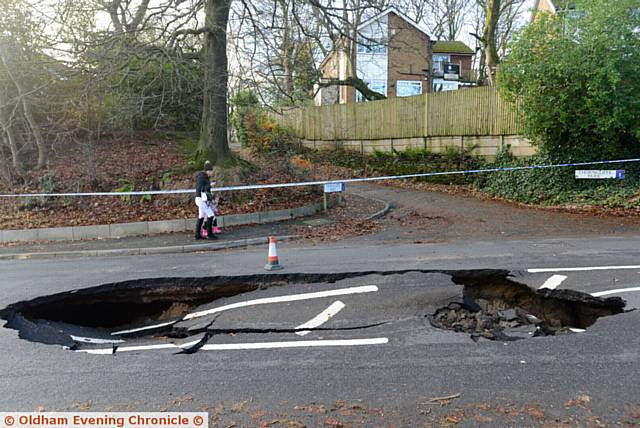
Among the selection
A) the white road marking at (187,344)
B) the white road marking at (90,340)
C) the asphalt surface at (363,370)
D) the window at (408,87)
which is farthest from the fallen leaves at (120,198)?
the window at (408,87)

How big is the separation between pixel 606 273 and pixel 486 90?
12218 millimetres

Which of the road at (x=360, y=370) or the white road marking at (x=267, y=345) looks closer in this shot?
the road at (x=360, y=370)

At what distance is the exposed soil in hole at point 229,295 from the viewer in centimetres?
545

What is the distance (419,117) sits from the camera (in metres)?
20.9

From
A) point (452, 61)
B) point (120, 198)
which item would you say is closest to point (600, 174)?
point (120, 198)

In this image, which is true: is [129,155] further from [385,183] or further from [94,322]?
[94,322]

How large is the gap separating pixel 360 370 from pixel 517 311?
2.62m

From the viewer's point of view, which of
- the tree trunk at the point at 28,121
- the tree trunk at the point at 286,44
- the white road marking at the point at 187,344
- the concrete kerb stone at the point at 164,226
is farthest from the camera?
the tree trunk at the point at 28,121

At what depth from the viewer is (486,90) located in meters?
17.8

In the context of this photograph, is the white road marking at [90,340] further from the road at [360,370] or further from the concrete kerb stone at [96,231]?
the concrete kerb stone at [96,231]

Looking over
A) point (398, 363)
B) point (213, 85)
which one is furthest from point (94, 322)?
point (213, 85)

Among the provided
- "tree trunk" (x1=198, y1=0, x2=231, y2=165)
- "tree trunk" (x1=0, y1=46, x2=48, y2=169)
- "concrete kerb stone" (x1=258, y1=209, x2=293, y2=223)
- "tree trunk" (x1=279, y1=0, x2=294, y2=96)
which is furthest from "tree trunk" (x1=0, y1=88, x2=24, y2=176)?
"tree trunk" (x1=279, y1=0, x2=294, y2=96)

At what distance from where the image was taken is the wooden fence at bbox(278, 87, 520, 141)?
57.5ft

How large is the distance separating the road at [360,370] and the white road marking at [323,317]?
45 mm
